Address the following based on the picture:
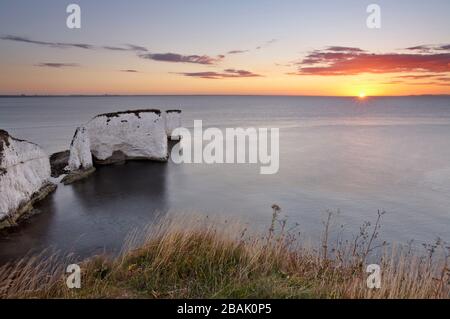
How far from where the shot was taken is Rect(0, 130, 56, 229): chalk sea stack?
16.8m

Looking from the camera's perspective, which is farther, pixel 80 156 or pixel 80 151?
pixel 80 156

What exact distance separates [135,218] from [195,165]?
14.9 m

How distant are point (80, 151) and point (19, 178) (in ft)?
30.7

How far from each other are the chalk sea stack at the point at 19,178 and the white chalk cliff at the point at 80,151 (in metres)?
4.93

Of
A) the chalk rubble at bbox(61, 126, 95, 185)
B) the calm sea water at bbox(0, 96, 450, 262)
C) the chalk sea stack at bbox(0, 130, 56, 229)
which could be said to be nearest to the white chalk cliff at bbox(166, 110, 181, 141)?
the calm sea water at bbox(0, 96, 450, 262)

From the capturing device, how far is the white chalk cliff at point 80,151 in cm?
2745

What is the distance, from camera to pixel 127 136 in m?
32.2

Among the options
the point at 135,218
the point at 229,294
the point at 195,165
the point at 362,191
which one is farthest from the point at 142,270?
the point at 195,165

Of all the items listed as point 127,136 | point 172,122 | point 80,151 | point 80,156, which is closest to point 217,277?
point 80,151

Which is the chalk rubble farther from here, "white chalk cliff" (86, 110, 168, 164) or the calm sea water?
"white chalk cliff" (86, 110, 168, 164)

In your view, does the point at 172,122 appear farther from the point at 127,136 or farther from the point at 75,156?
the point at 75,156

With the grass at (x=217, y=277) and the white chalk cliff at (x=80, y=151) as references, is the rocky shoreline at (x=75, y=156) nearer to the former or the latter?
the white chalk cliff at (x=80, y=151)

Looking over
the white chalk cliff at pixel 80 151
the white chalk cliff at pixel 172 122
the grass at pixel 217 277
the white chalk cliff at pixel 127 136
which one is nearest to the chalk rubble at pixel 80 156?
the white chalk cliff at pixel 80 151
